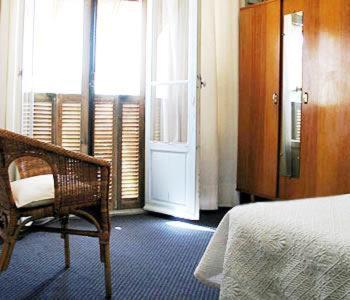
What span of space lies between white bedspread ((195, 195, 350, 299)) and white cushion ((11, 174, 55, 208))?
30.7 inches

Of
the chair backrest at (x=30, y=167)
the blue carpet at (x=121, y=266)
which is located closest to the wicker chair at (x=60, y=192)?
the blue carpet at (x=121, y=266)

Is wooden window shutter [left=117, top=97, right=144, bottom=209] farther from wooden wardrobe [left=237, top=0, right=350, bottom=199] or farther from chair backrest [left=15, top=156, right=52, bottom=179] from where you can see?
chair backrest [left=15, top=156, right=52, bottom=179]

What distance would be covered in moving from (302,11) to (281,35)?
0.79 ft

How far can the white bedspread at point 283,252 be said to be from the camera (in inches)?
38.2

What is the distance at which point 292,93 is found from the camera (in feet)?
9.94

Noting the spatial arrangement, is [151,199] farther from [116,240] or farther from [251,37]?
[251,37]

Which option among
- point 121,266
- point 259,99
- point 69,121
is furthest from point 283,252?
point 69,121

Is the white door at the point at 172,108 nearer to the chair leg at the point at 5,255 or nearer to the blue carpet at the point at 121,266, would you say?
the blue carpet at the point at 121,266

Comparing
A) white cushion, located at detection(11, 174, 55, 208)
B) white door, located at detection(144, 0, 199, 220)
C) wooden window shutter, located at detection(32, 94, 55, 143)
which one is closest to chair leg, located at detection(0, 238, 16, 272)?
white cushion, located at detection(11, 174, 55, 208)

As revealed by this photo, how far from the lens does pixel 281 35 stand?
3.09 meters

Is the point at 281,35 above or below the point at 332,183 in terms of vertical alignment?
above

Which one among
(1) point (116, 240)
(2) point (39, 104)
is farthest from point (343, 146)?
(2) point (39, 104)

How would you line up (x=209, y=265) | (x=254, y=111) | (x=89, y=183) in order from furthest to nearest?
1. (x=254, y=111)
2. (x=89, y=183)
3. (x=209, y=265)

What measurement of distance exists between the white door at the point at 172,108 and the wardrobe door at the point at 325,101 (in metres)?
0.79
